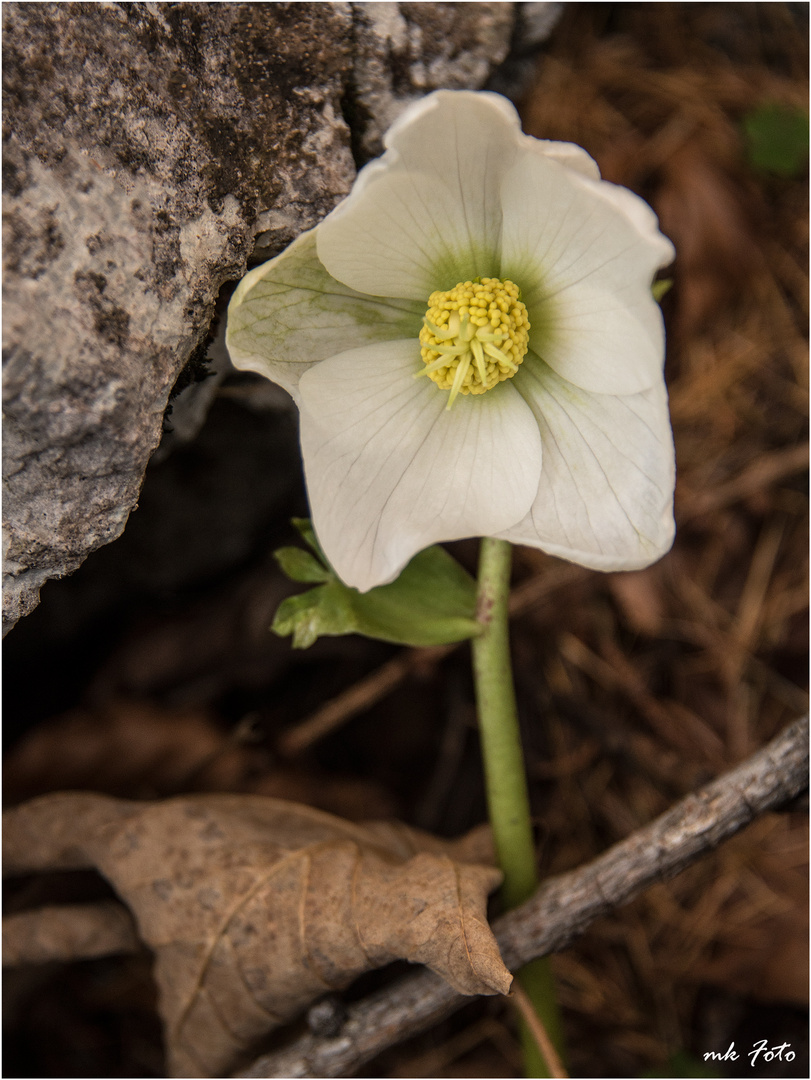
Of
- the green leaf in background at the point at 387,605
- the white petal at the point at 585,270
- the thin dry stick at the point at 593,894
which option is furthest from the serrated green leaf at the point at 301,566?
the thin dry stick at the point at 593,894

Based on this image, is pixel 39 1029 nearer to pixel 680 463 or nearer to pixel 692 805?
pixel 692 805

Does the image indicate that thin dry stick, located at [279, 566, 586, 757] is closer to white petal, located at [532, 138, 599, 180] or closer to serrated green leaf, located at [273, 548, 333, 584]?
serrated green leaf, located at [273, 548, 333, 584]

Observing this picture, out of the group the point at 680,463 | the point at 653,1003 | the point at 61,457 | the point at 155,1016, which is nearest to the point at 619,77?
the point at 680,463

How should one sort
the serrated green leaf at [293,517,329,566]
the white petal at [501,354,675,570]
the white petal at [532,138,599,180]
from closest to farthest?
the white petal at [532,138,599,180]
the white petal at [501,354,675,570]
the serrated green leaf at [293,517,329,566]

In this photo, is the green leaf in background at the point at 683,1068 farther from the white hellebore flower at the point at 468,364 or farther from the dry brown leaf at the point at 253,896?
the white hellebore flower at the point at 468,364

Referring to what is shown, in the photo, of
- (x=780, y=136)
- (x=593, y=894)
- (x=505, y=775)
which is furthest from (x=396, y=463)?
(x=780, y=136)

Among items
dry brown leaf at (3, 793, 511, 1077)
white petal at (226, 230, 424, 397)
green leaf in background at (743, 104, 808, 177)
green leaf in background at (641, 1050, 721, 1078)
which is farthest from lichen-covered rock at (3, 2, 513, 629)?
green leaf in background at (641, 1050, 721, 1078)
